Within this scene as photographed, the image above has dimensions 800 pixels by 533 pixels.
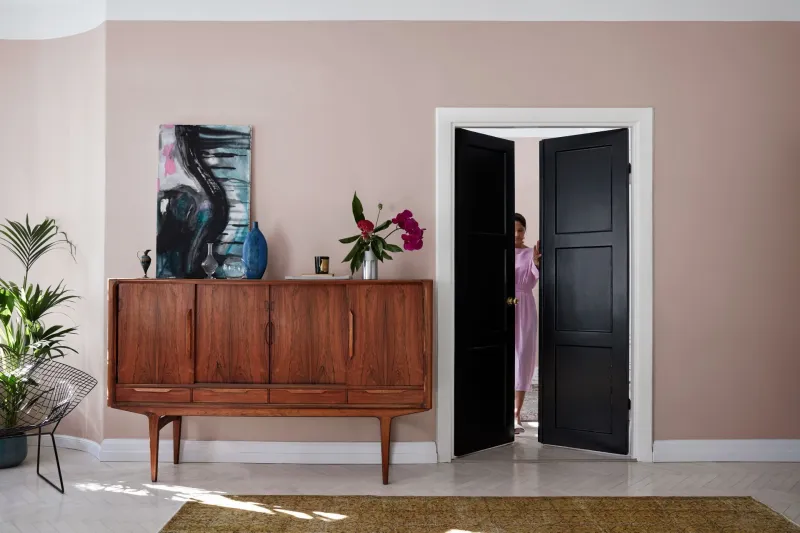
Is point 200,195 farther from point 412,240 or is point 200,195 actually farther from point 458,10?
point 458,10

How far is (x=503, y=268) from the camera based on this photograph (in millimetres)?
4910

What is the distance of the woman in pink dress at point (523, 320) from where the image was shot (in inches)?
222

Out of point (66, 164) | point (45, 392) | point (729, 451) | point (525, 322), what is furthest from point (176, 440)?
point (729, 451)

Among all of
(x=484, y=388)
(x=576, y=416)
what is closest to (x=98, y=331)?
(x=484, y=388)

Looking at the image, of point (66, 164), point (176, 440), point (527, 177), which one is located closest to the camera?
point (176, 440)

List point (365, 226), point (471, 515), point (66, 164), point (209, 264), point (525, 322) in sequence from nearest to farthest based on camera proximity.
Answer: point (471, 515) → point (365, 226) → point (209, 264) → point (66, 164) → point (525, 322)

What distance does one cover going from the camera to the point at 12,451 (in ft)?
14.2

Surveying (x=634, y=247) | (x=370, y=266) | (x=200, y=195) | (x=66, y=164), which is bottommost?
(x=370, y=266)

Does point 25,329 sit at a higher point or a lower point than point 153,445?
higher

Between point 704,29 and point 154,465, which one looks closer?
point 154,465

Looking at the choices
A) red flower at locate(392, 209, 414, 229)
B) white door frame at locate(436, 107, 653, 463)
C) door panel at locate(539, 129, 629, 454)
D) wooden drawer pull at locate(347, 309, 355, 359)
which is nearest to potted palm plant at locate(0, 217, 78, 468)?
wooden drawer pull at locate(347, 309, 355, 359)

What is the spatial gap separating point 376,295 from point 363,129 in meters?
1.23

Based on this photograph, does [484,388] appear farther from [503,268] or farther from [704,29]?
[704,29]

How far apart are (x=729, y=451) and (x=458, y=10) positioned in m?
3.50
